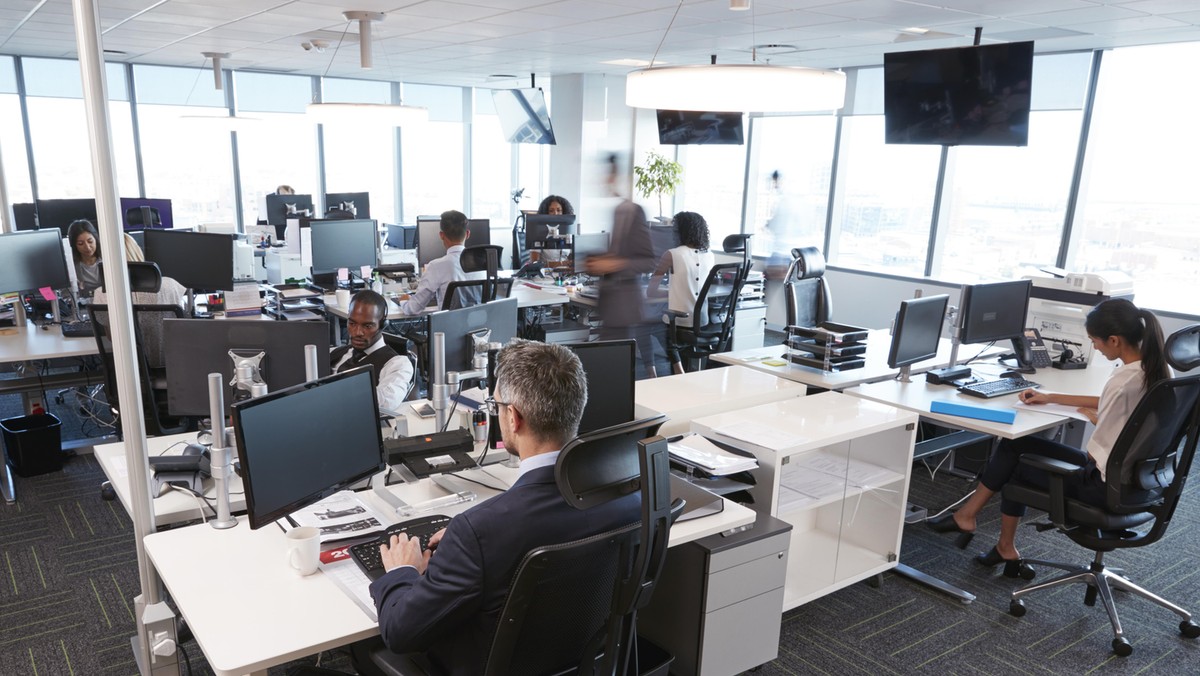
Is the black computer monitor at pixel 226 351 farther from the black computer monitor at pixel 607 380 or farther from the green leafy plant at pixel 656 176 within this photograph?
the green leafy plant at pixel 656 176

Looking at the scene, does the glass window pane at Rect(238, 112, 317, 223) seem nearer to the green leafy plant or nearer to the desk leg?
the green leafy plant

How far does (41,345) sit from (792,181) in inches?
286

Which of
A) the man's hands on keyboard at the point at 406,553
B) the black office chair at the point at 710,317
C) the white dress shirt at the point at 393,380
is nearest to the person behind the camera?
the man's hands on keyboard at the point at 406,553

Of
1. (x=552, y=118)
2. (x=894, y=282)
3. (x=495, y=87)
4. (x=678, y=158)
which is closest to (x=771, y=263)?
(x=894, y=282)

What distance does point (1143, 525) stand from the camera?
3.11m

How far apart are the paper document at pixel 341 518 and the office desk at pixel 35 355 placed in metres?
2.66

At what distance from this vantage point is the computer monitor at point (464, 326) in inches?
115

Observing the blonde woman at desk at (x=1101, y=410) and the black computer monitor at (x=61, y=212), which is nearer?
the blonde woman at desk at (x=1101, y=410)

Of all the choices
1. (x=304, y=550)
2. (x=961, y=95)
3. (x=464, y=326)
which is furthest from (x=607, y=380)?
(x=961, y=95)

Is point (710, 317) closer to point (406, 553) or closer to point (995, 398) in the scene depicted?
point (995, 398)

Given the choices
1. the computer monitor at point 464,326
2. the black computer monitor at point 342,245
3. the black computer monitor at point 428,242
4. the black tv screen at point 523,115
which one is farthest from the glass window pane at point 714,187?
the computer monitor at point 464,326

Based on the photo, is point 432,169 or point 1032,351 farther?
point 432,169

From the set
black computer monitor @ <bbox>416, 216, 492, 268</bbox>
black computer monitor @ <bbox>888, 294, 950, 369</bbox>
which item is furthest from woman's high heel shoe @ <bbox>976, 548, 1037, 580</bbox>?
black computer monitor @ <bbox>416, 216, 492, 268</bbox>

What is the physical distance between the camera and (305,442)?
208 centimetres
